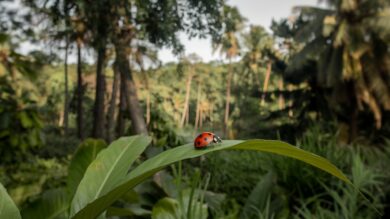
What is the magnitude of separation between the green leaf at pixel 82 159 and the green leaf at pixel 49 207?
0.08m

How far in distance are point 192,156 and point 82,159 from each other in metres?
1.63

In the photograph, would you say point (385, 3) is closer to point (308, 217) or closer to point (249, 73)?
point (308, 217)

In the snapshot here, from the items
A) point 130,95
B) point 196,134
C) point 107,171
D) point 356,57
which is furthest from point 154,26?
point 356,57

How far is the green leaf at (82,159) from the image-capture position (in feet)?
7.62

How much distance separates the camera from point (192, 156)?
1.08 m

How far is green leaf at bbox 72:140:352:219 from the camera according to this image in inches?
41.1

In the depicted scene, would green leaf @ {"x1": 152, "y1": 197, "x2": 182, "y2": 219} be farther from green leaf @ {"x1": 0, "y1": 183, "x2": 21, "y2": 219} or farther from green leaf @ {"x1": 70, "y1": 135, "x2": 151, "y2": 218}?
green leaf @ {"x1": 0, "y1": 183, "x2": 21, "y2": 219}

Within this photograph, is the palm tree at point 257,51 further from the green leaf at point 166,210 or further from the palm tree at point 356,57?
the green leaf at point 166,210

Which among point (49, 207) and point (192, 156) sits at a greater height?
point (192, 156)

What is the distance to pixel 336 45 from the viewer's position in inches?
953

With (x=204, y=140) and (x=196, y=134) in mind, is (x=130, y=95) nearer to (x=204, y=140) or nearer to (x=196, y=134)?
(x=196, y=134)

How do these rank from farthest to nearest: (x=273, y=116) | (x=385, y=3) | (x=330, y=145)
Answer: (x=273, y=116)
(x=385, y=3)
(x=330, y=145)

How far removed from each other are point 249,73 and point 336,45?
26934 mm

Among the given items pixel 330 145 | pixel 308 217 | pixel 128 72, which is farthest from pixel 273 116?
pixel 308 217
